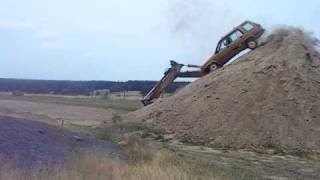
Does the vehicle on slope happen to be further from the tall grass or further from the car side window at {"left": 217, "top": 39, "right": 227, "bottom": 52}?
the tall grass

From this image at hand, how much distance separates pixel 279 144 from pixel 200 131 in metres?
4.09

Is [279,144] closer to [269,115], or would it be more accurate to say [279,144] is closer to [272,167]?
[269,115]

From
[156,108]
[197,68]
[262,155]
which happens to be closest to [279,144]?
[262,155]

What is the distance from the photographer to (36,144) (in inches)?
640

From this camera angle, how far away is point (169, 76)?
3691 centimetres

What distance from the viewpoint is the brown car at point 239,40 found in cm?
3341

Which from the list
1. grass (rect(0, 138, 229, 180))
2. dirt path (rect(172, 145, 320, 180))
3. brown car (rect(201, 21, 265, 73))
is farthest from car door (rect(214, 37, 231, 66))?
grass (rect(0, 138, 229, 180))

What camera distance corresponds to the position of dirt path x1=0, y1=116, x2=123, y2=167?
45.7 ft

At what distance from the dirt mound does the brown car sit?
2.61 ft

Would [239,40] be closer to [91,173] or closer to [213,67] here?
[213,67]

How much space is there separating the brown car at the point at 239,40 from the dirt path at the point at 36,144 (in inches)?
574

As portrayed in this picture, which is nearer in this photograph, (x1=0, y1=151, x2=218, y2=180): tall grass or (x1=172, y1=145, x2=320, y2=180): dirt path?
(x1=0, y1=151, x2=218, y2=180): tall grass

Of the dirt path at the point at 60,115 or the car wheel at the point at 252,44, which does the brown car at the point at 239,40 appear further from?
the dirt path at the point at 60,115

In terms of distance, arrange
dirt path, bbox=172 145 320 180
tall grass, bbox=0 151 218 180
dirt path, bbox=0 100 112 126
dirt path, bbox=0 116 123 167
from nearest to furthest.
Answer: tall grass, bbox=0 151 218 180
dirt path, bbox=0 116 123 167
dirt path, bbox=172 145 320 180
dirt path, bbox=0 100 112 126
